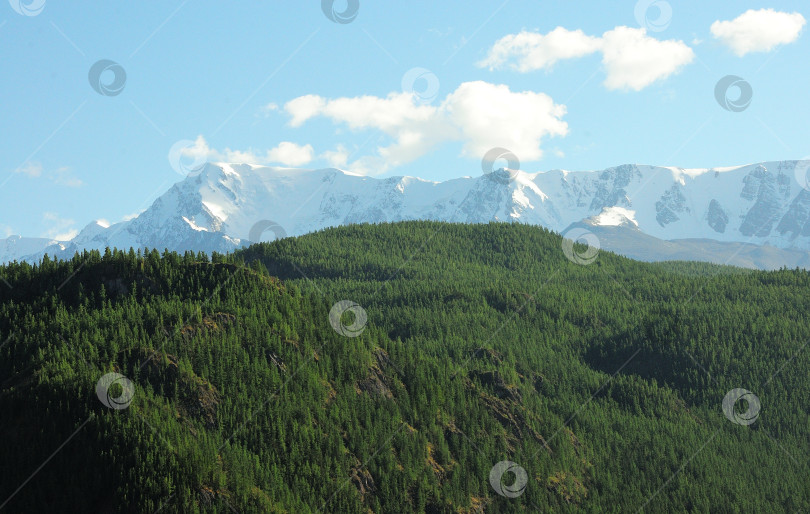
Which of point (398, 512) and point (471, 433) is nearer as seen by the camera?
point (398, 512)

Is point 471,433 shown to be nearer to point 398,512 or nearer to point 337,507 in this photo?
point 398,512

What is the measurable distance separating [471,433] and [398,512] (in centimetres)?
3900

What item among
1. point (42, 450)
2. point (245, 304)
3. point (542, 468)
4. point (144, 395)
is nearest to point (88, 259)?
point (245, 304)

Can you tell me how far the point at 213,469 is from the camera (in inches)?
4889

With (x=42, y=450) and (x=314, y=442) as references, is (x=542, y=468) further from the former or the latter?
(x=42, y=450)

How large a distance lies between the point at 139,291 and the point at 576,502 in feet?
349

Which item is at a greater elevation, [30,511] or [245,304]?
[245,304]

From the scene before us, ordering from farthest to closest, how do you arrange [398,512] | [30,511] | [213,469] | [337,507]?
[398,512]
[337,507]
[213,469]
[30,511]

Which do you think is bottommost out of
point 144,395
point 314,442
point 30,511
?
point 30,511

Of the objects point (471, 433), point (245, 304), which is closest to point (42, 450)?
point (245, 304)

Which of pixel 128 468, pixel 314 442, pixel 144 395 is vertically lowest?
pixel 128 468

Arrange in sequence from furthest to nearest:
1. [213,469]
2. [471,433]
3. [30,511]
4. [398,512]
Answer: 1. [471,433]
2. [398,512]
3. [213,469]
4. [30,511]

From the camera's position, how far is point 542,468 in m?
197

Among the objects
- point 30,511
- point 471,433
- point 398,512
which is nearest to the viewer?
point 30,511
